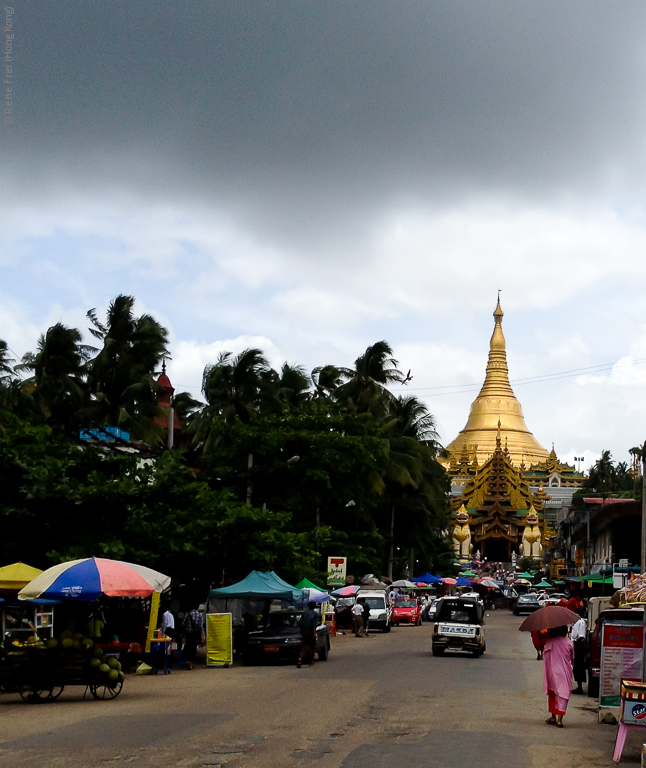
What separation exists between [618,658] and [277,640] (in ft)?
34.7

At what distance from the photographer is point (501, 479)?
121 metres

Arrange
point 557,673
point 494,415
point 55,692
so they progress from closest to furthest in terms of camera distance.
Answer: point 557,673, point 55,692, point 494,415

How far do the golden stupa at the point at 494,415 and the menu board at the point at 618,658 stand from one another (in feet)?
374

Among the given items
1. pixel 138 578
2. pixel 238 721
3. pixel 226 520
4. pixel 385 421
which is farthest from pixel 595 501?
pixel 238 721

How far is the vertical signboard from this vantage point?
40125 millimetres

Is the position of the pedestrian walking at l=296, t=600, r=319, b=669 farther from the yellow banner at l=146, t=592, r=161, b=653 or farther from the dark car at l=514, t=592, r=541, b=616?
the dark car at l=514, t=592, r=541, b=616

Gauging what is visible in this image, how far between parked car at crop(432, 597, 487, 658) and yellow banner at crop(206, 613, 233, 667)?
528cm

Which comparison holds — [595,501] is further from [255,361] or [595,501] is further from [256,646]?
[256,646]

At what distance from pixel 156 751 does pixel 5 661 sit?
619 cm

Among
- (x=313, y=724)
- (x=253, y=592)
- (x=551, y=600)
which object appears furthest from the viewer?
(x=551, y=600)

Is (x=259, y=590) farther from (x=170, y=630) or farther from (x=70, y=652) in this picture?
(x=70, y=652)

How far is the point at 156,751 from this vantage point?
10938 millimetres

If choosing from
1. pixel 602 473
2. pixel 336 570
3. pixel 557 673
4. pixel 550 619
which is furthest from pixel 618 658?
pixel 602 473

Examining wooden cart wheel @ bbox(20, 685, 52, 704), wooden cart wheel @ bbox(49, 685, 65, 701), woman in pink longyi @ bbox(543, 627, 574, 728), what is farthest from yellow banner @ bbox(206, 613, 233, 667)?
woman in pink longyi @ bbox(543, 627, 574, 728)
